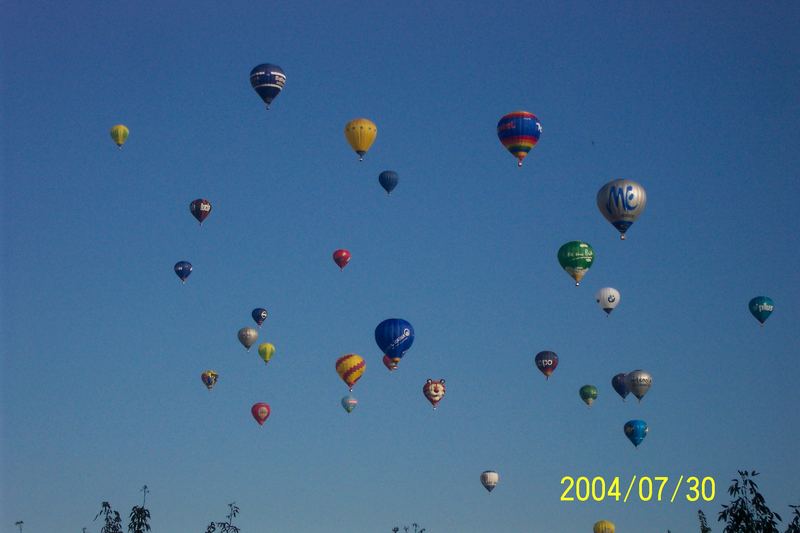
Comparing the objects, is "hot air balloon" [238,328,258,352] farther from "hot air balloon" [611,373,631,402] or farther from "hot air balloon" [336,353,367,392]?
"hot air balloon" [611,373,631,402]

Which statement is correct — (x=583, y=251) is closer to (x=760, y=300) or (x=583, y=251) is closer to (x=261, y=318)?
(x=760, y=300)

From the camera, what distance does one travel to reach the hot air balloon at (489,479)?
393 feet

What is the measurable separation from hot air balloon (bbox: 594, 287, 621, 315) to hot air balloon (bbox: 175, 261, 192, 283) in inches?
1221

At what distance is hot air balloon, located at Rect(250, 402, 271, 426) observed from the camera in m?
120

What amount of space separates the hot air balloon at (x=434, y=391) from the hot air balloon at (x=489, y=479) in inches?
486

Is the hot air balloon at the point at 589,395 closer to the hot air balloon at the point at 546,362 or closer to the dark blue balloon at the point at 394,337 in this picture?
the hot air balloon at the point at 546,362

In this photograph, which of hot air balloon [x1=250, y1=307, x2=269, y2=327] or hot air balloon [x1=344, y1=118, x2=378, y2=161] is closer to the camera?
hot air balloon [x1=344, y1=118, x2=378, y2=161]

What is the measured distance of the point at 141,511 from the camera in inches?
3201

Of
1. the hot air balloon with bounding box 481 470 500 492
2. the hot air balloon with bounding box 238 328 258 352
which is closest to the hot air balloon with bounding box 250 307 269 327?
the hot air balloon with bounding box 238 328 258 352

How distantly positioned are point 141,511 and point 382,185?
33918 millimetres

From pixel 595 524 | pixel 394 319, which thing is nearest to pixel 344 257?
pixel 394 319

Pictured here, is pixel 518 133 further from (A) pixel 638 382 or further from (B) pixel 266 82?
(A) pixel 638 382

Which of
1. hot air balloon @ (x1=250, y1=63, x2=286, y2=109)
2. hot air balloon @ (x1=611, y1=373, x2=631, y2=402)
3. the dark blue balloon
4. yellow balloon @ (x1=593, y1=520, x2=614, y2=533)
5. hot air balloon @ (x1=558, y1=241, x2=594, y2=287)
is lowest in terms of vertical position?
the dark blue balloon

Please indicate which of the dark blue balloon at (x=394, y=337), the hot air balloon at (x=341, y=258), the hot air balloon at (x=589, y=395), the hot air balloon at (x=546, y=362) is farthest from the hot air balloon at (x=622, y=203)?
the hot air balloon at (x=341, y=258)
